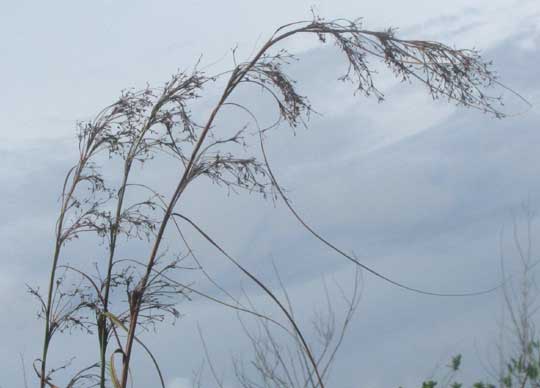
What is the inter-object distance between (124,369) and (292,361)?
71.7 inches

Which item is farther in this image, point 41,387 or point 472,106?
point 41,387

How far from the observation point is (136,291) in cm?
352

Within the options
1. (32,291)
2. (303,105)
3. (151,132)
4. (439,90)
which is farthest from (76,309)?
(439,90)

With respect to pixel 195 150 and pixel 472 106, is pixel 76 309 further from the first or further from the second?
pixel 472 106

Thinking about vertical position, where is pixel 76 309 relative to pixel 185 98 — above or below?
Answer: below

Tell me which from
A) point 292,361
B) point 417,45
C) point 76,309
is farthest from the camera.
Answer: point 292,361

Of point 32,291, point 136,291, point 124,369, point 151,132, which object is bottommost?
point 124,369

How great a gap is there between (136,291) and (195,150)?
2.17 feet

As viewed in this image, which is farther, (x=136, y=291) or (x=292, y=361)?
(x=292, y=361)

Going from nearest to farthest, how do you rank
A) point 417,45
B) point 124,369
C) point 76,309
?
point 124,369 < point 417,45 < point 76,309

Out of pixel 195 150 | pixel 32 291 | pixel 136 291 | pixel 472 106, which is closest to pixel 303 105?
pixel 195 150

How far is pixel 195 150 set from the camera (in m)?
3.47

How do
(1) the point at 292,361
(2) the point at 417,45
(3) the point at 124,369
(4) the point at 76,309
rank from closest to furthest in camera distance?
(3) the point at 124,369
(2) the point at 417,45
(4) the point at 76,309
(1) the point at 292,361

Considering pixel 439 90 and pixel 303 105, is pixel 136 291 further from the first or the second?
pixel 439 90
